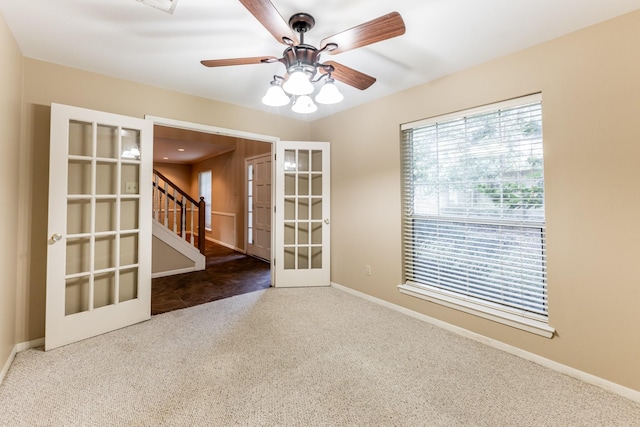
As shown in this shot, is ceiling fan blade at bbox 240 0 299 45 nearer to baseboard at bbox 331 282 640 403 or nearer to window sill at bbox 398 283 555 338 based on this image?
window sill at bbox 398 283 555 338

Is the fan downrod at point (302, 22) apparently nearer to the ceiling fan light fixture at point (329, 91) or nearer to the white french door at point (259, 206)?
the ceiling fan light fixture at point (329, 91)

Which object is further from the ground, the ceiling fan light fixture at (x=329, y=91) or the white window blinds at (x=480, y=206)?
the ceiling fan light fixture at (x=329, y=91)

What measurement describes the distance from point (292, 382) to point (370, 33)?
6.95ft

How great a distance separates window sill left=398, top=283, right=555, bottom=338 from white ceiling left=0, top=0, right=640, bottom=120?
6.76ft

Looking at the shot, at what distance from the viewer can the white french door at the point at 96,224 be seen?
221 cm


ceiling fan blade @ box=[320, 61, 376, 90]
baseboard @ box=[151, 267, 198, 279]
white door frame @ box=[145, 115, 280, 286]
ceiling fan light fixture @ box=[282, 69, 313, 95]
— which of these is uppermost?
white door frame @ box=[145, 115, 280, 286]

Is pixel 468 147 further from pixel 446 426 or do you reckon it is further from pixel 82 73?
pixel 82 73

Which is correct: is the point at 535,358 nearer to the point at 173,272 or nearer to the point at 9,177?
the point at 9,177

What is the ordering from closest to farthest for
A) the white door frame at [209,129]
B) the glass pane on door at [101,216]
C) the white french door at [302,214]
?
the glass pane on door at [101,216] → the white door frame at [209,129] → the white french door at [302,214]

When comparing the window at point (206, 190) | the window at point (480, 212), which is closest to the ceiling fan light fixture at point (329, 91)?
the window at point (480, 212)

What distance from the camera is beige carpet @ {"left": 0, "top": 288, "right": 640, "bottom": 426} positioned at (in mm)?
1519

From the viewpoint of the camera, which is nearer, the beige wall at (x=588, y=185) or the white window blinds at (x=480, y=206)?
the beige wall at (x=588, y=185)

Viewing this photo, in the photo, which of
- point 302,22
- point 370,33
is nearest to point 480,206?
point 370,33

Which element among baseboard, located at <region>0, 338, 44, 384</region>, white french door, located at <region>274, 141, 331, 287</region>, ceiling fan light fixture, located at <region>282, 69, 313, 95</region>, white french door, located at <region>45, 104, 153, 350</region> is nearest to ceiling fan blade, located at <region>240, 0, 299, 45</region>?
ceiling fan light fixture, located at <region>282, 69, 313, 95</region>
